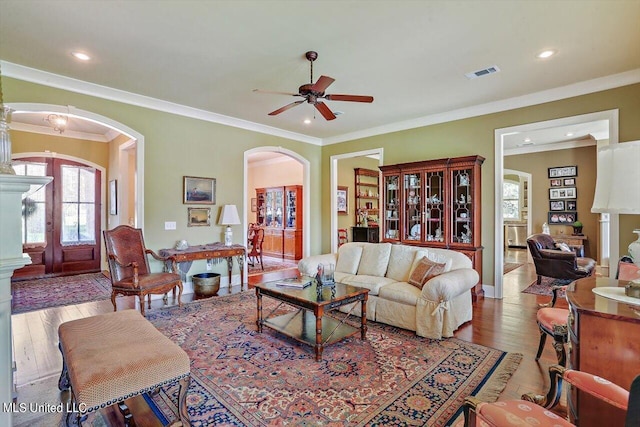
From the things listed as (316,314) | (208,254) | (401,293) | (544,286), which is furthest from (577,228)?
(208,254)

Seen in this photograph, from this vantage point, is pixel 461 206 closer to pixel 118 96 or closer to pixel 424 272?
pixel 424 272

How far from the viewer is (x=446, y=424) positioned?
A: 2.00 meters

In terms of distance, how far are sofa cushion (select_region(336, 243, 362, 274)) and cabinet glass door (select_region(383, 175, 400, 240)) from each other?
149 cm

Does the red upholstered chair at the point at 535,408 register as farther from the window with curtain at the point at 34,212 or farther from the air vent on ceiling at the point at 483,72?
the window with curtain at the point at 34,212

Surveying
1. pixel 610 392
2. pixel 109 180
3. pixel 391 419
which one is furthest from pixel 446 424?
pixel 109 180

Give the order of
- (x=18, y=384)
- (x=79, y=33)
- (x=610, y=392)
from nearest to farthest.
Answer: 1. (x=610, y=392)
2. (x=18, y=384)
3. (x=79, y=33)

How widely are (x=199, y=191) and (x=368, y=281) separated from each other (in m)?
3.42

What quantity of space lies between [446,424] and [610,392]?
3.36ft

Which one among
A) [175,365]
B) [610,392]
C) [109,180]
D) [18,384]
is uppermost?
[109,180]

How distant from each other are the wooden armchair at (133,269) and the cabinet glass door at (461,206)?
14.4 feet

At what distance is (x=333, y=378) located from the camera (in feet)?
8.36

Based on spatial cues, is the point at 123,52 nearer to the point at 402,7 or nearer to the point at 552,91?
the point at 402,7

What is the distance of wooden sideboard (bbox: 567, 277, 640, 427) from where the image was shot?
1.49 meters

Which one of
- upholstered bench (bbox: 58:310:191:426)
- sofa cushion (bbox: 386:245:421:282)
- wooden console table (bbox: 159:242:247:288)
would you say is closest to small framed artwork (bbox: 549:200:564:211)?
sofa cushion (bbox: 386:245:421:282)
